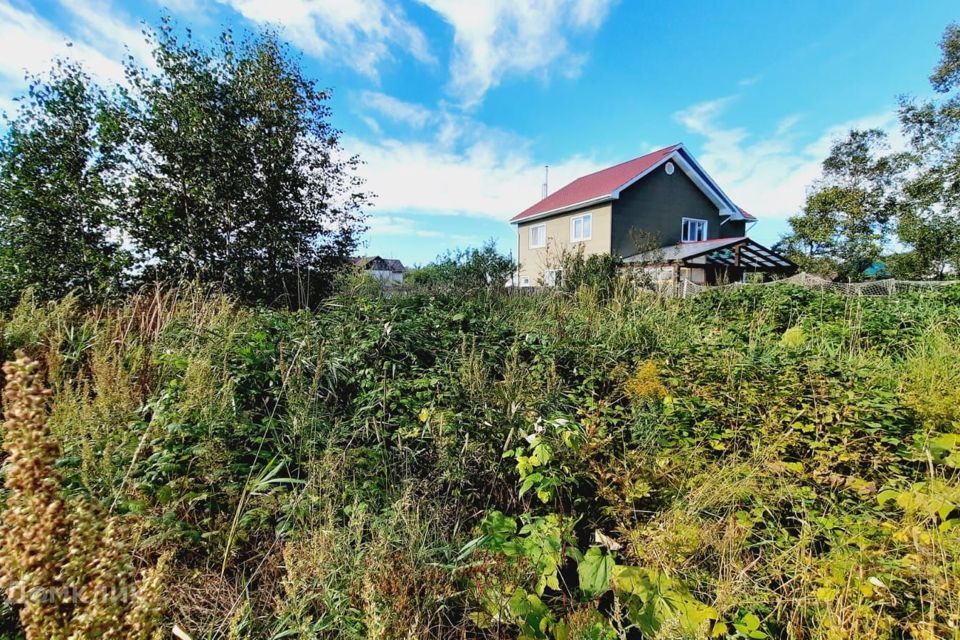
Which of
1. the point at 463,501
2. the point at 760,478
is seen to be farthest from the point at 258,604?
the point at 760,478

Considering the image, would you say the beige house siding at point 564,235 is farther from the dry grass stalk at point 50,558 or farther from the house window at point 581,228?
the dry grass stalk at point 50,558

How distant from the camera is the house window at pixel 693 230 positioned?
17.7 metres

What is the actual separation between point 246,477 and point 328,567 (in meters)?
Result: 0.74

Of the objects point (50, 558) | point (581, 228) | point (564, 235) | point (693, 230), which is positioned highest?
point (693, 230)

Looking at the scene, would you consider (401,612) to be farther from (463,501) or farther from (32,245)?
(32,245)

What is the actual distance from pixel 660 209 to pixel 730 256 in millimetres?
4205

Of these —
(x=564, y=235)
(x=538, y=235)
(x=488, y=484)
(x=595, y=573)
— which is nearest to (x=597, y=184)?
(x=564, y=235)

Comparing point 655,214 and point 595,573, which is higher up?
point 655,214

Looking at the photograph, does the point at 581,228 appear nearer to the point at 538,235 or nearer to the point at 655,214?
the point at 538,235

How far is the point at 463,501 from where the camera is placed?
1804 mm

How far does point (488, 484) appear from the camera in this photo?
1931 millimetres

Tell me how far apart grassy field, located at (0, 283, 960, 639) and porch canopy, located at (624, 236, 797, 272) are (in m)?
10.9

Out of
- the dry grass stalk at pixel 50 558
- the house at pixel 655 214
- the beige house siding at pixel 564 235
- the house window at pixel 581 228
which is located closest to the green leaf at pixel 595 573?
the dry grass stalk at pixel 50 558

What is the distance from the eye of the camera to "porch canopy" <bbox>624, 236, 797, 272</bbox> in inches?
506
